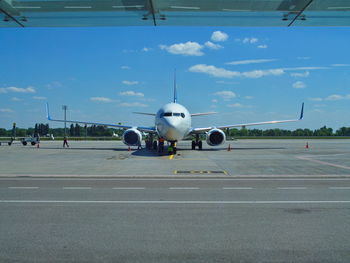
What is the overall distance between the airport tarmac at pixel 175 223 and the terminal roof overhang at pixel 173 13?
387 cm

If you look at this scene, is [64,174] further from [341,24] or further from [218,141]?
[218,141]

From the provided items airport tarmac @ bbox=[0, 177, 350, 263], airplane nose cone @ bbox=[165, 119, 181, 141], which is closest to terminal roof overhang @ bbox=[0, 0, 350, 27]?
airport tarmac @ bbox=[0, 177, 350, 263]

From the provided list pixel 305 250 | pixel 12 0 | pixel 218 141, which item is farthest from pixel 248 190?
pixel 218 141

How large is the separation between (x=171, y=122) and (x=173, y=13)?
18.4m

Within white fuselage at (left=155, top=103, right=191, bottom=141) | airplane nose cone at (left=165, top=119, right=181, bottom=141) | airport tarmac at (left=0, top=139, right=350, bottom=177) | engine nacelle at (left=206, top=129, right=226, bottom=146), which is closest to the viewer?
airport tarmac at (left=0, top=139, right=350, bottom=177)

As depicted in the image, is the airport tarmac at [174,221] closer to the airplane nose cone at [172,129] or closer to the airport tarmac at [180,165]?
the airport tarmac at [180,165]

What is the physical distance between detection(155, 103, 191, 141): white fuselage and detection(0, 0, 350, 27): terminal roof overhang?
710 inches

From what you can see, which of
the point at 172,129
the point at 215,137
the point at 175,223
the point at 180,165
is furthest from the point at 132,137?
the point at 175,223

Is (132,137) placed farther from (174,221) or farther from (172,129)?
(174,221)

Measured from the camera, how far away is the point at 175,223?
6355 mm

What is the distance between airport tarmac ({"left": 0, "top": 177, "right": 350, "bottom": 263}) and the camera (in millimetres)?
4762

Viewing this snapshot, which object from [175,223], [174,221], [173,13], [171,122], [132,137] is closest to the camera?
[173,13]

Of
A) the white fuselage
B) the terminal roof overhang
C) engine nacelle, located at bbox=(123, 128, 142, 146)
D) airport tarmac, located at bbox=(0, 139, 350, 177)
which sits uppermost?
the terminal roof overhang

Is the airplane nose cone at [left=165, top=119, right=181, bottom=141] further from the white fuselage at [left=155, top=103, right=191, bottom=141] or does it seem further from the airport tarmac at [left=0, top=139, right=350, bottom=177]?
the airport tarmac at [left=0, top=139, right=350, bottom=177]
